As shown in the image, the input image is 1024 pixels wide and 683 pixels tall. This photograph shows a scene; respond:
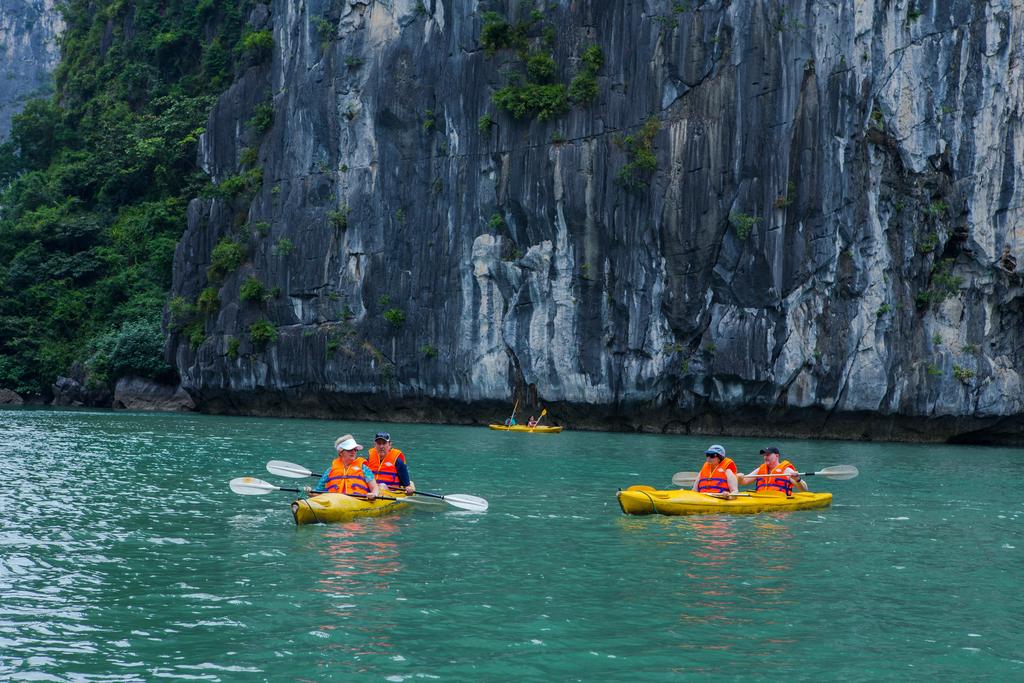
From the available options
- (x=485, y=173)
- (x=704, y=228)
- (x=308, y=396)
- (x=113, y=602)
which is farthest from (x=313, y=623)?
(x=308, y=396)

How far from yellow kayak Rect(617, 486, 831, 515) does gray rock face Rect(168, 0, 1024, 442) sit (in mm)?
18728

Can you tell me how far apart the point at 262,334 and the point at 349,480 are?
32107 mm

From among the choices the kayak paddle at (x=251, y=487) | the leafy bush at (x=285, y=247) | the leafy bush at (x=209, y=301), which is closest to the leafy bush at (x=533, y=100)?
the leafy bush at (x=285, y=247)

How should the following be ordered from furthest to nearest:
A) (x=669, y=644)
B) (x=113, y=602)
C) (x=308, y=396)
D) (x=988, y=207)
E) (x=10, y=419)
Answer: (x=308, y=396) < (x=10, y=419) < (x=988, y=207) < (x=113, y=602) < (x=669, y=644)

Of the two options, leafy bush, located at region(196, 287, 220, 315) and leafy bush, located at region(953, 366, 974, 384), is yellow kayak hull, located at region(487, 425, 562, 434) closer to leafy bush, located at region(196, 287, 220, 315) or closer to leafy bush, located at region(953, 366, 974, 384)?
leafy bush, located at region(953, 366, 974, 384)

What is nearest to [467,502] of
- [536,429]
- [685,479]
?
[685,479]

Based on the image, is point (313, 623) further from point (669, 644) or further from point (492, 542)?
point (492, 542)

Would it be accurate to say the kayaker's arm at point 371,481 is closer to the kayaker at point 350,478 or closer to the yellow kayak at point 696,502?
the kayaker at point 350,478

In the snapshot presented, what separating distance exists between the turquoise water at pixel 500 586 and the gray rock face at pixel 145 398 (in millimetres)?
33038

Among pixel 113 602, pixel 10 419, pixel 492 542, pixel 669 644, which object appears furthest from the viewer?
pixel 10 419

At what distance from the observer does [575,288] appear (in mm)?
40188

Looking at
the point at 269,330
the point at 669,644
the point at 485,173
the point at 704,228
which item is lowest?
the point at 669,644

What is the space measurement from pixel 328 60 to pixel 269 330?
12.0m

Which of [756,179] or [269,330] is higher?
[756,179]
